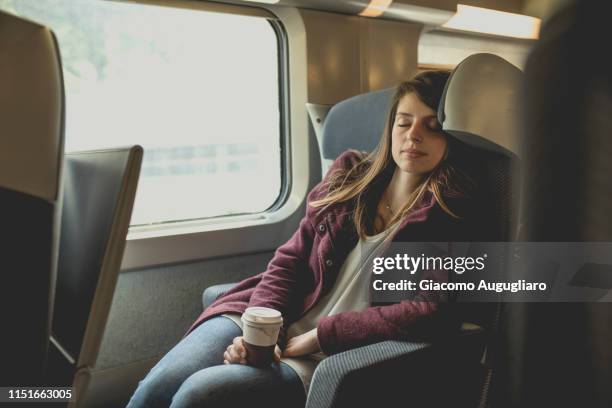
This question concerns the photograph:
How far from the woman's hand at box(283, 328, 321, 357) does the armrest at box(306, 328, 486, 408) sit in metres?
0.19

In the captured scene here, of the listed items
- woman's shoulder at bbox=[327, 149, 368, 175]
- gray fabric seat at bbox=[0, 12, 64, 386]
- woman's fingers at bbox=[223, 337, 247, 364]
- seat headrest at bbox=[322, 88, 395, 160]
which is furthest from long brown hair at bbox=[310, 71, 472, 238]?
gray fabric seat at bbox=[0, 12, 64, 386]

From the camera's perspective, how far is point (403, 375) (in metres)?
1.29

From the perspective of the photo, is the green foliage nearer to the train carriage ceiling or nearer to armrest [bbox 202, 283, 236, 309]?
the train carriage ceiling

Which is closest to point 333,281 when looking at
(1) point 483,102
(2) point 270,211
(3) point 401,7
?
(1) point 483,102

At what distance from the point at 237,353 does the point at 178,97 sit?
1.27 m

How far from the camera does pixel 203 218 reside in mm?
2438

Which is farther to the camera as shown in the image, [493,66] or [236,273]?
[236,273]

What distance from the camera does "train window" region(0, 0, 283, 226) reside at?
81.6 inches

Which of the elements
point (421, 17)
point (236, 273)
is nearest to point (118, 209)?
point (236, 273)

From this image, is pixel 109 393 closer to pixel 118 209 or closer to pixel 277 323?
pixel 277 323

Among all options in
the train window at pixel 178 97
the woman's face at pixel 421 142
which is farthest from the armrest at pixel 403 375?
the train window at pixel 178 97

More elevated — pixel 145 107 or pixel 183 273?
pixel 145 107

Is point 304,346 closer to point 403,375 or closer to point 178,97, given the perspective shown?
point 403,375

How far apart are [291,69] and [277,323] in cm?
157
